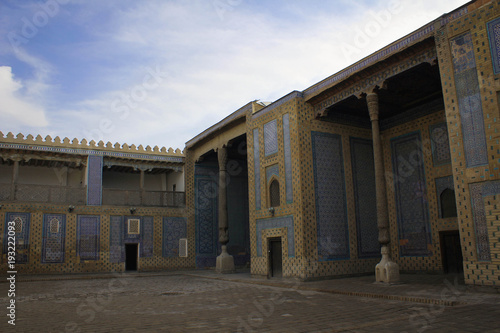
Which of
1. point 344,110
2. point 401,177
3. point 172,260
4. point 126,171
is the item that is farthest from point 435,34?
point 126,171

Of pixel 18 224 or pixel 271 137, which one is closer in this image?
pixel 271 137

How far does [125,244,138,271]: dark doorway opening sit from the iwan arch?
0.33 meters

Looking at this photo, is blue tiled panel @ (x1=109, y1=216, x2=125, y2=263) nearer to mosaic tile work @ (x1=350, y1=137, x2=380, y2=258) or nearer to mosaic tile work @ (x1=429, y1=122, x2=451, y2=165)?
mosaic tile work @ (x1=350, y1=137, x2=380, y2=258)

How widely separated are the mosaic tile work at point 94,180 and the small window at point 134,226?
5.78ft

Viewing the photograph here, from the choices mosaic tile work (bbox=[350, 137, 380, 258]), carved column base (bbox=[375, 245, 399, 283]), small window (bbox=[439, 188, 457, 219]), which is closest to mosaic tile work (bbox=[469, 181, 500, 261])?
carved column base (bbox=[375, 245, 399, 283])

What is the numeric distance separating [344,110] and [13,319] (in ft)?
38.2

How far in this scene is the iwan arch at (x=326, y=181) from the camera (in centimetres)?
933

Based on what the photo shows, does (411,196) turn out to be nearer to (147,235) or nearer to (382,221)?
(382,221)

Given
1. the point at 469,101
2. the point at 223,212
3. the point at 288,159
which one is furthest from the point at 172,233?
the point at 469,101

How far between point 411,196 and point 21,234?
15.7 m

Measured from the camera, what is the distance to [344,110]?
14953 millimetres

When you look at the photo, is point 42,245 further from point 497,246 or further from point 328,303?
point 497,246

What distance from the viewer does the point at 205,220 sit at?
22.1m

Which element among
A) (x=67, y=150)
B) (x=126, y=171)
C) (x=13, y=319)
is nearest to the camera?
(x=13, y=319)
